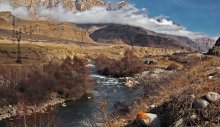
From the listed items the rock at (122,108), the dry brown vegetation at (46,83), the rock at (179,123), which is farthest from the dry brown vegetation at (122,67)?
the rock at (179,123)

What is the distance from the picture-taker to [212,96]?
14.8 m

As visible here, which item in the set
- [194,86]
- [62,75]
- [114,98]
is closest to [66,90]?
[62,75]

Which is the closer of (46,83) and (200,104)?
(200,104)

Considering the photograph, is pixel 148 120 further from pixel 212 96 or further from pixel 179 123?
pixel 212 96

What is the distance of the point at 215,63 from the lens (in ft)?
78.8

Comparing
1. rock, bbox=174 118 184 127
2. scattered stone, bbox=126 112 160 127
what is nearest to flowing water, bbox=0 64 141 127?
scattered stone, bbox=126 112 160 127

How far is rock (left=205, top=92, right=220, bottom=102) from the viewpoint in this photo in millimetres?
14716

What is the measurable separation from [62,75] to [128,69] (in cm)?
5624

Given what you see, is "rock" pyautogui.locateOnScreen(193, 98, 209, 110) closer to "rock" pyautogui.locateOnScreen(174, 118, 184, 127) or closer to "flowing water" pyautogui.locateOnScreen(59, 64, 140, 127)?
"rock" pyautogui.locateOnScreen(174, 118, 184, 127)

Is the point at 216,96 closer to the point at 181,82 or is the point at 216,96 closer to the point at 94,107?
the point at 181,82

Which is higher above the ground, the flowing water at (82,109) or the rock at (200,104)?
the rock at (200,104)

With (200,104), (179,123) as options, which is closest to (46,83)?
(179,123)

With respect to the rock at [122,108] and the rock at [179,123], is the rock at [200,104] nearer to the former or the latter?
the rock at [179,123]

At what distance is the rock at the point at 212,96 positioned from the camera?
48.3 feet
